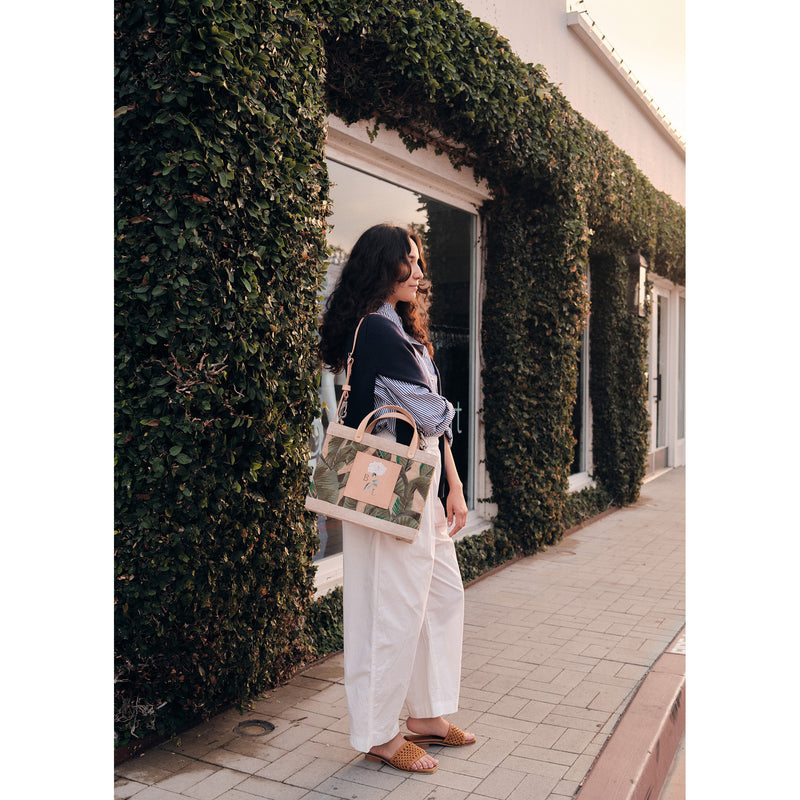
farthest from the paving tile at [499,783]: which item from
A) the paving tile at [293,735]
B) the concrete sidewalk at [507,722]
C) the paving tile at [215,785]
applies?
the paving tile at [215,785]

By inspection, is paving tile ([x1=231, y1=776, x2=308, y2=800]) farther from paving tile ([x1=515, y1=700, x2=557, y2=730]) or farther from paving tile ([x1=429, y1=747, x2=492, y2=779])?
paving tile ([x1=515, y1=700, x2=557, y2=730])

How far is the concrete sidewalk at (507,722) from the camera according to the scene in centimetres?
299

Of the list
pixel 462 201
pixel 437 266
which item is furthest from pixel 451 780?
pixel 462 201

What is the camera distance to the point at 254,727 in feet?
11.4

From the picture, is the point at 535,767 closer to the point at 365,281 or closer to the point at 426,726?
the point at 426,726

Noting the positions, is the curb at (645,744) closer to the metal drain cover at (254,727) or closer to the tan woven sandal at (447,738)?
the tan woven sandal at (447,738)

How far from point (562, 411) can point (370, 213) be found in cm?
273

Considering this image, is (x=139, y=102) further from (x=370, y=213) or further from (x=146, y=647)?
(x=370, y=213)

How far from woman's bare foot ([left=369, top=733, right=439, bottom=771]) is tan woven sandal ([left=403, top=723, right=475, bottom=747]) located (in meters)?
0.14

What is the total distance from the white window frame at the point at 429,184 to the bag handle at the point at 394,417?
77.1 inches

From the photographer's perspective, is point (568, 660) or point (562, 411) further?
point (562, 411)
